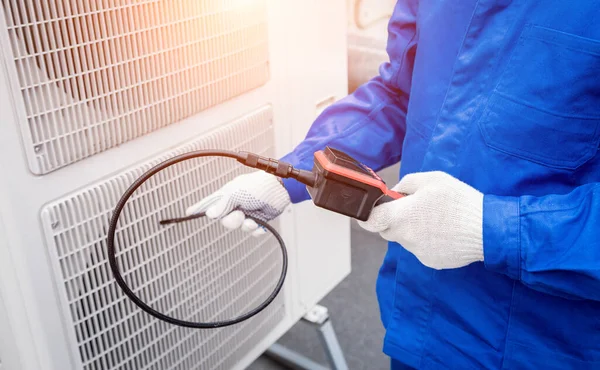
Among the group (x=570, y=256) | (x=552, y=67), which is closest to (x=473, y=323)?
(x=570, y=256)

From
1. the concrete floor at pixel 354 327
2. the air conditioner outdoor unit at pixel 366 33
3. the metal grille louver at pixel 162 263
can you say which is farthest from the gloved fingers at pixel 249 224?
the air conditioner outdoor unit at pixel 366 33

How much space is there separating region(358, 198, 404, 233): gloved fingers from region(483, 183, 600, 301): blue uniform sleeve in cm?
13

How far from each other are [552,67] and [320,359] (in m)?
1.40

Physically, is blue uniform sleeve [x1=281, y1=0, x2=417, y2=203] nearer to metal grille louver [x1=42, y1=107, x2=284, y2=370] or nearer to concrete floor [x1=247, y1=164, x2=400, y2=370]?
metal grille louver [x1=42, y1=107, x2=284, y2=370]

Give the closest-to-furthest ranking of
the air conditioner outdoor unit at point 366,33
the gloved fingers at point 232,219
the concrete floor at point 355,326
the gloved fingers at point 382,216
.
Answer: the gloved fingers at point 382,216 → the gloved fingers at point 232,219 → the concrete floor at point 355,326 → the air conditioner outdoor unit at point 366,33

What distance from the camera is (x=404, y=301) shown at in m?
1.07

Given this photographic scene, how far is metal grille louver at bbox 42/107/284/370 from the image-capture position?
0.96 metres

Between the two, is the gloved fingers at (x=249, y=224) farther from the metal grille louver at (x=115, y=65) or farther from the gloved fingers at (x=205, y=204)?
the metal grille louver at (x=115, y=65)

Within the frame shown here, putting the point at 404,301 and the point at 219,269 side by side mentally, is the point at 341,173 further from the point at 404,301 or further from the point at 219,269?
the point at 219,269

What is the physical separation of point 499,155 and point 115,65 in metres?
Answer: 0.57

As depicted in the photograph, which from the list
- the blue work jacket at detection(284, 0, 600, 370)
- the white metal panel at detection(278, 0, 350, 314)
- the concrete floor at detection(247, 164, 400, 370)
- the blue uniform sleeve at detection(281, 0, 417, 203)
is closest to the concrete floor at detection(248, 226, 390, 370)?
the concrete floor at detection(247, 164, 400, 370)

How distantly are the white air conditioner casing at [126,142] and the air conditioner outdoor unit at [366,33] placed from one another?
50.9 inches

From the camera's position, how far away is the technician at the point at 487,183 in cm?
79

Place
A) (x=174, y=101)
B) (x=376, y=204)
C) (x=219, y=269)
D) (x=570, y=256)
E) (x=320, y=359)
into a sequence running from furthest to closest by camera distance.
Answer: (x=320, y=359) → (x=219, y=269) → (x=174, y=101) → (x=376, y=204) → (x=570, y=256)
